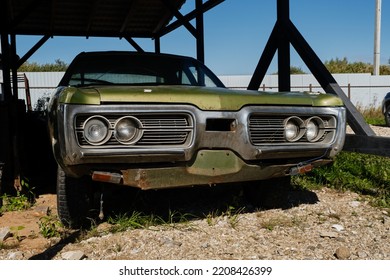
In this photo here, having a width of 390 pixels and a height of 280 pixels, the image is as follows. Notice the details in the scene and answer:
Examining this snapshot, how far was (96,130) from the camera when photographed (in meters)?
2.72

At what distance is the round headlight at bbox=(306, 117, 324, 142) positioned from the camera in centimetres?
324

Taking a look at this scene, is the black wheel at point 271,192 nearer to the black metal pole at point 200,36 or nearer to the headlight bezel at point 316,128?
the headlight bezel at point 316,128

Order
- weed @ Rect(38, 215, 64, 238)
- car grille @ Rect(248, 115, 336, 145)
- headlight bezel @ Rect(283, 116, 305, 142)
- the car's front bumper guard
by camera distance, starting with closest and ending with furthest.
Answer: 1. the car's front bumper guard
2. car grille @ Rect(248, 115, 336, 145)
3. headlight bezel @ Rect(283, 116, 305, 142)
4. weed @ Rect(38, 215, 64, 238)

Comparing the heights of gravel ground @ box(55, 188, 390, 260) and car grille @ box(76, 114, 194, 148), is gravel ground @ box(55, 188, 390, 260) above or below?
below

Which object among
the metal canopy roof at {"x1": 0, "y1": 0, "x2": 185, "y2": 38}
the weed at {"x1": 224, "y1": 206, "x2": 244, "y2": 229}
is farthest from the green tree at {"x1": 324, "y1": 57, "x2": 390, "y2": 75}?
the weed at {"x1": 224, "y1": 206, "x2": 244, "y2": 229}

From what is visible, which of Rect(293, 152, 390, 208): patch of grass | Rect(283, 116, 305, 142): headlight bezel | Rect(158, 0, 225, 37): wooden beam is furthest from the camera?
Rect(158, 0, 225, 37): wooden beam

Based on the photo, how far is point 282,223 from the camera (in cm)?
350

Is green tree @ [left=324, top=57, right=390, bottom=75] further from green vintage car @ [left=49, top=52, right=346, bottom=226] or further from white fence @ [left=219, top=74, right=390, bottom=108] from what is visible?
green vintage car @ [left=49, top=52, right=346, bottom=226]

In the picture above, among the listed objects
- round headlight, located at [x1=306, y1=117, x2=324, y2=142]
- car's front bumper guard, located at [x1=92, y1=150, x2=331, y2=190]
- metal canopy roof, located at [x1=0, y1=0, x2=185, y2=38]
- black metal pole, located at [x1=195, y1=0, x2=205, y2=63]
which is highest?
metal canopy roof, located at [x1=0, y1=0, x2=185, y2=38]

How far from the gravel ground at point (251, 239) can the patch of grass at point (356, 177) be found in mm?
661

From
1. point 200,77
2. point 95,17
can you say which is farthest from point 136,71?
point 95,17

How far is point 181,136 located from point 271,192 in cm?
136

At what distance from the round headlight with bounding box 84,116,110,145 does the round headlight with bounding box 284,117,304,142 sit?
1.34 meters

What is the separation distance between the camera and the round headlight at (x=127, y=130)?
275cm
